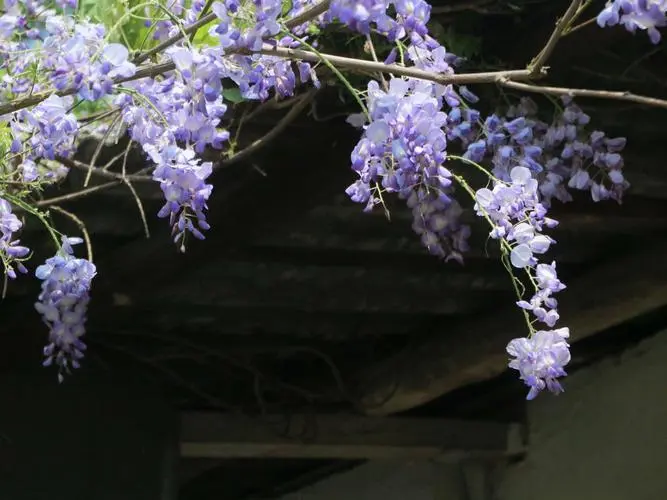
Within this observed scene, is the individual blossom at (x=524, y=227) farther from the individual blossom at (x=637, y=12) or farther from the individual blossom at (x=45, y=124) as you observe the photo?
the individual blossom at (x=45, y=124)

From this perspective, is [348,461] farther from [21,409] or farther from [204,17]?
[204,17]

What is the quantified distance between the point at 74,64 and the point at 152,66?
0.10 metres

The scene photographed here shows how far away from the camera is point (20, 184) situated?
1350 mm

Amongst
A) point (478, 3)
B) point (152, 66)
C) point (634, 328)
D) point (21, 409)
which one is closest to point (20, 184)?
point (152, 66)

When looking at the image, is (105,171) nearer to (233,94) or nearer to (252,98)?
(233,94)

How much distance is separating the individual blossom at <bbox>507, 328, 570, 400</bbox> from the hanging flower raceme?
48cm

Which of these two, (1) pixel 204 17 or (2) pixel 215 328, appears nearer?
(1) pixel 204 17

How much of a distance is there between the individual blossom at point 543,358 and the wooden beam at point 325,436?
157cm

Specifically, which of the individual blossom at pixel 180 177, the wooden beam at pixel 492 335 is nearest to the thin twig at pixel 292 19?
the individual blossom at pixel 180 177

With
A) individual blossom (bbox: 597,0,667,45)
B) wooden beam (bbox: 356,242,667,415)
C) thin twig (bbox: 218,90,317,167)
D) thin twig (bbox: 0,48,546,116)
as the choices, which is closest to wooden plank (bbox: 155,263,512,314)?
wooden beam (bbox: 356,242,667,415)

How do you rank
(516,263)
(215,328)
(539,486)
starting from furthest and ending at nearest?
(539,486) < (215,328) < (516,263)

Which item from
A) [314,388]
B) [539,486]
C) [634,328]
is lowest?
[539,486]

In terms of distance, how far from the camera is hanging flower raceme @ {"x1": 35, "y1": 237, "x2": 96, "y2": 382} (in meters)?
1.22

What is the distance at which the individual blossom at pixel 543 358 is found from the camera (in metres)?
1.08
